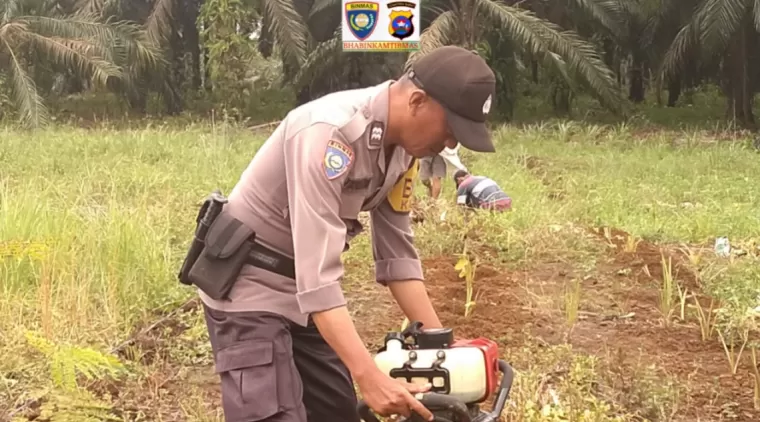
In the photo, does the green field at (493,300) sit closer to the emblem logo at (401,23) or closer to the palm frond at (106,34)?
the emblem logo at (401,23)

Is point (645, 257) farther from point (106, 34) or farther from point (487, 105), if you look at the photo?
point (106, 34)

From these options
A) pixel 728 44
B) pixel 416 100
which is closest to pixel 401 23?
pixel 416 100

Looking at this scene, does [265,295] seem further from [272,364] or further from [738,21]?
[738,21]

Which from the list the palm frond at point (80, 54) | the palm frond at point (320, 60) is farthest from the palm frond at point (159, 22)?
the palm frond at point (320, 60)

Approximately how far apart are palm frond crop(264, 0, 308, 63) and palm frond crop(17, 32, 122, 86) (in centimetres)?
268

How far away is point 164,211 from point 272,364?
4511 mm

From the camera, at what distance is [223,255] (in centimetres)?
246

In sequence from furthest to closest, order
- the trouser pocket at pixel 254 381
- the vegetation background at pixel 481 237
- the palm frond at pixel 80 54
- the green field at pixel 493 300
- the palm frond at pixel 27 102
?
the palm frond at pixel 80 54 < the palm frond at pixel 27 102 < the vegetation background at pixel 481 237 < the green field at pixel 493 300 < the trouser pocket at pixel 254 381

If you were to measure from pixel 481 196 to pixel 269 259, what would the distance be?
498 centimetres

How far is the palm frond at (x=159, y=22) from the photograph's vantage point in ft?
57.3

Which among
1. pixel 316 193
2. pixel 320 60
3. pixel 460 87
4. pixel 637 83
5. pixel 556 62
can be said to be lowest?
pixel 637 83

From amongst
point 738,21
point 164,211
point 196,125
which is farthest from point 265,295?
point 196,125

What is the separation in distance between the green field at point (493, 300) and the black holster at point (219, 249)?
81 cm

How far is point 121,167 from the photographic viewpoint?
9688mm
